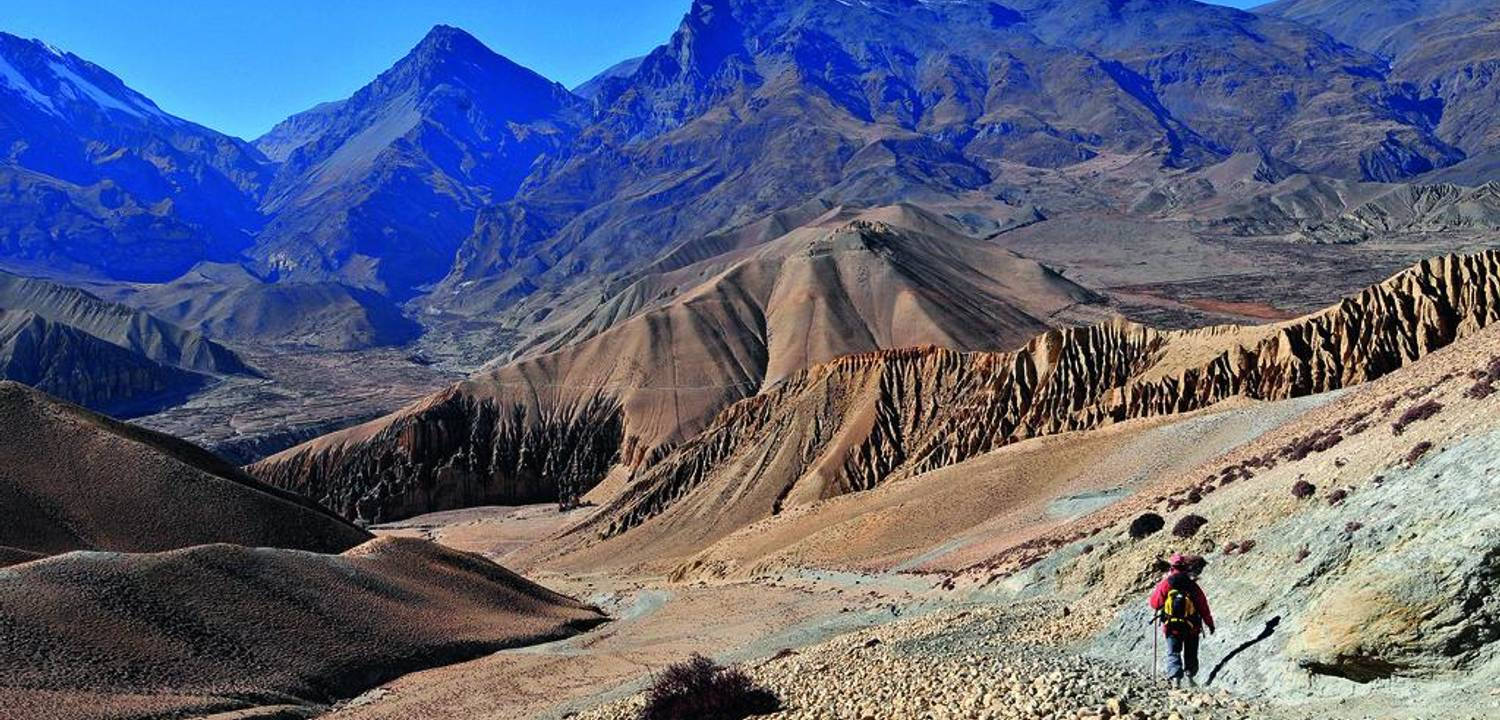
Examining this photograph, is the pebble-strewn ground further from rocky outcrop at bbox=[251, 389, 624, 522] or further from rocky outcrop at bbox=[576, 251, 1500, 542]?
rocky outcrop at bbox=[251, 389, 624, 522]

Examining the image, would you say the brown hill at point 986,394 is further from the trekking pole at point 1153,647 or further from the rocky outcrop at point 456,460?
the rocky outcrop at point 456,460

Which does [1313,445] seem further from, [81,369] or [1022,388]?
[81,369]

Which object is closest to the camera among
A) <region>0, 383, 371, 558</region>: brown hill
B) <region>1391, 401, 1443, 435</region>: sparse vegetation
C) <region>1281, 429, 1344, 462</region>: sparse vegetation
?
<region>1391, 401, 1443, 435</region>: sparse vegetation

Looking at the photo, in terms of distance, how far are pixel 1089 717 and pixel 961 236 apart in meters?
164

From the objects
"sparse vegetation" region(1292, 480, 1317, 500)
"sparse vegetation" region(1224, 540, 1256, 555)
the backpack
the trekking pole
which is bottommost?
the trekking pole

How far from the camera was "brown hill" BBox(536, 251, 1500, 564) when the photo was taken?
4072 centimetres

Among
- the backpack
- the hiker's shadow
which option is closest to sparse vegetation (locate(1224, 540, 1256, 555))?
the hiker's shadow

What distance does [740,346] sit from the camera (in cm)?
11494

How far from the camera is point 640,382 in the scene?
108 meters

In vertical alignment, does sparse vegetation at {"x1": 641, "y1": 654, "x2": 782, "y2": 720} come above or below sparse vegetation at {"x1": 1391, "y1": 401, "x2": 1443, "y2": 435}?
below

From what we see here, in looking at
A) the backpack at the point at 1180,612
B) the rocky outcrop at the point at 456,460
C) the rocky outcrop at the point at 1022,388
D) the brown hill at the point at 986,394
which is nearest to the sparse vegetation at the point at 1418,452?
the backpack at the point at 1180,612

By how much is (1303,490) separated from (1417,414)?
3.10 m

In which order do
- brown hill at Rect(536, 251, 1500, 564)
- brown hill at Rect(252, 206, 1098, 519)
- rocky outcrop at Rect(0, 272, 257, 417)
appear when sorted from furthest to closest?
1. rocky outcrop at Rect(0, 272, 257, 417)
2. brown hill at Rect(252, 206, 1098, 519)
3. brown hill at Rect(536, 251, 1500, 564)

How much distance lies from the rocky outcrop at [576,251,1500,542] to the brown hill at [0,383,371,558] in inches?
902
